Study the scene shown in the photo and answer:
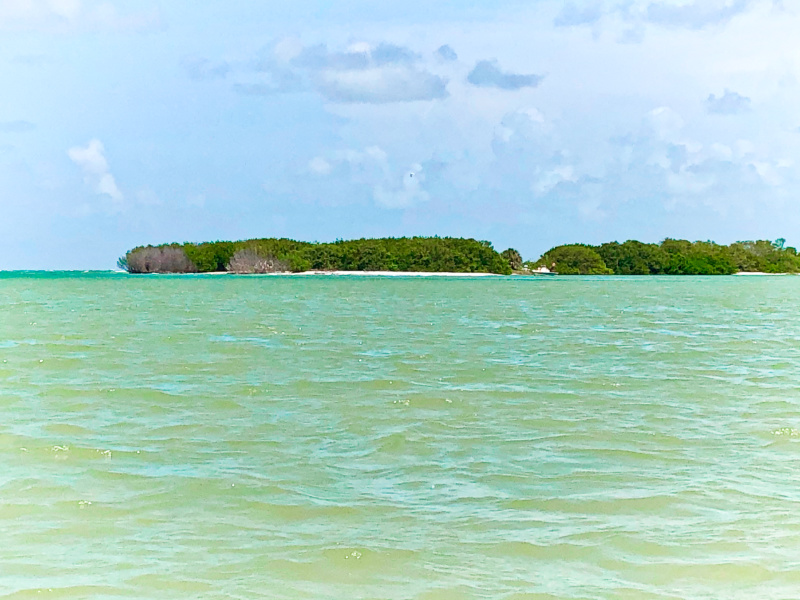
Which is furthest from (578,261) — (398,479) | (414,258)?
(398,479)

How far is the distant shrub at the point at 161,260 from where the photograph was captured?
556ft

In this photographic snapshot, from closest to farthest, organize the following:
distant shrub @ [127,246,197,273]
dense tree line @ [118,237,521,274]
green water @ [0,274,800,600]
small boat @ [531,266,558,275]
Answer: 1. green water @ [0,274,800,600]
2. dense tree line @ [118,237,521,274]
3. distant shrub @ [127,246,197,273]
4. small boat @ [531,266,558,275]

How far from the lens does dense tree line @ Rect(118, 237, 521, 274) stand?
167 metres

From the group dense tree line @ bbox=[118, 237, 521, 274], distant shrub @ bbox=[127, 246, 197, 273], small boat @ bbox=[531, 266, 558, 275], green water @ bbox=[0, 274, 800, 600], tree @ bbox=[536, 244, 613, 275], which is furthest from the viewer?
small boat @ bbox=[531, 266, 558, 275]

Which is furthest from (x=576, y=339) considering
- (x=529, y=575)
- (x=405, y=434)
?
(x=529, y=575)

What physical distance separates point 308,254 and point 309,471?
165 m

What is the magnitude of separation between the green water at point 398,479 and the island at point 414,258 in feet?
490

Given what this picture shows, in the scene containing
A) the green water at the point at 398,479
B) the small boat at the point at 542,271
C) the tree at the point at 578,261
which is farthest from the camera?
the small boat at the point at 542,271

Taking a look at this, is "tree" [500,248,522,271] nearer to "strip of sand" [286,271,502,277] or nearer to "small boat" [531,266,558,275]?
"small boat" [531,266,558,275]

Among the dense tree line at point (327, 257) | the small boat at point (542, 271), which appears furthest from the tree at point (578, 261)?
the dense tree line at point (327, 257)

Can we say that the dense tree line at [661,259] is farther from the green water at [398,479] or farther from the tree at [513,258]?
the green water at [398,479]

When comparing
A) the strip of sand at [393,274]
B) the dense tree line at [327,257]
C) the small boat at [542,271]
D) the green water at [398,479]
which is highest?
the dense tree line at [327,257]

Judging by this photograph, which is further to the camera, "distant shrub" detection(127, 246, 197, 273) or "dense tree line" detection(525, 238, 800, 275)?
"dense tree line" detection(525, 238, 800, 275)

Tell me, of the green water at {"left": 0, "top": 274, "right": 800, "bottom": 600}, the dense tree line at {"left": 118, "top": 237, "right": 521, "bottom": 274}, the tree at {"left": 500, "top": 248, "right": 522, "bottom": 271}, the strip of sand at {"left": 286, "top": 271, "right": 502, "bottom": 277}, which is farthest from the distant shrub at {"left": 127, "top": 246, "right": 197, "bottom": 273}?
the green water at {"left": 0, "top": 274, "right": 800, "bottom": 600}
